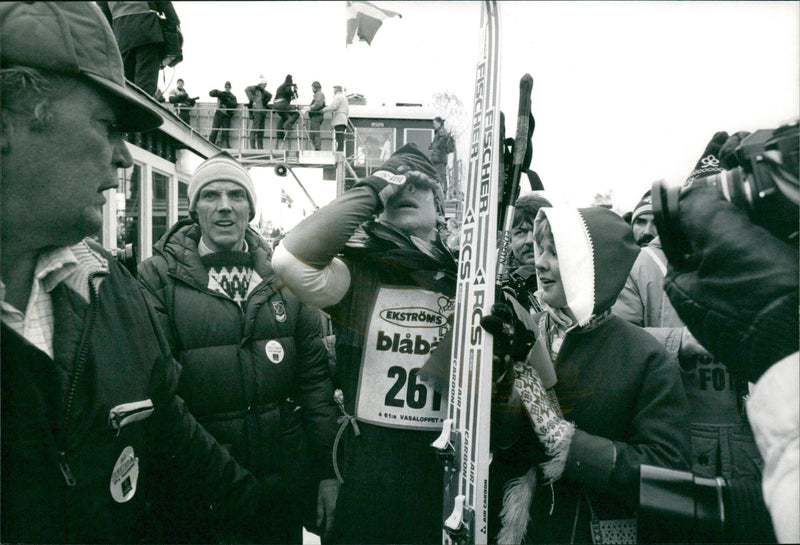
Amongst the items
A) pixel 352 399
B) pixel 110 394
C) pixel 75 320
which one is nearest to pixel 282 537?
pixel 352 399

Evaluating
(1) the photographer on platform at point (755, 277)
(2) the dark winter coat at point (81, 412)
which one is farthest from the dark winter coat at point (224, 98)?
(1) the photographer on platform at point (755, 277)

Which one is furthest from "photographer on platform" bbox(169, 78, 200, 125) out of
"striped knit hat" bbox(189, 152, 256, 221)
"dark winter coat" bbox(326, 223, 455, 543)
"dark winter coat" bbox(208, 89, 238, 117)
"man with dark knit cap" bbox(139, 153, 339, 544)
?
"dark winter coat" bbox(326, 223, 455, 543)

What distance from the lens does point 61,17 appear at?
94 cm

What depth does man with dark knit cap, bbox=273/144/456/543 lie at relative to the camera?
1.73 meters

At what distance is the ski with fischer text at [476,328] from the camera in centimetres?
146

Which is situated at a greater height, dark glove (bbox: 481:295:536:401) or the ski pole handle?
the ski pole handle

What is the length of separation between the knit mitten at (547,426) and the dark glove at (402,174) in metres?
0.84

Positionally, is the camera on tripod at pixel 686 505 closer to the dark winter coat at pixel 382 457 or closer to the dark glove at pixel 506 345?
the dark glove at pixel 506 345

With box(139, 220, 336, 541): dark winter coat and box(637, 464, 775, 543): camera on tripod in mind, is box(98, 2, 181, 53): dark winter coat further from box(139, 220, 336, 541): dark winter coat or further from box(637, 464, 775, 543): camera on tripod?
box(637, 464, 775, 543): camera on tripod

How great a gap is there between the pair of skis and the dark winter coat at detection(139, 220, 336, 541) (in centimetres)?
80

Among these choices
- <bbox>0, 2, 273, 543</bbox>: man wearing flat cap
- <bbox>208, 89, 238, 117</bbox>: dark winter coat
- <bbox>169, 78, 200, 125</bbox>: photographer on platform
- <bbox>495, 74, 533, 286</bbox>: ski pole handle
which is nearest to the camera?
<bbox>0, 2, 273, 543</bbox>: man wearing flat cap

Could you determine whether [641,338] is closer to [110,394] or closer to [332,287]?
[332,287]

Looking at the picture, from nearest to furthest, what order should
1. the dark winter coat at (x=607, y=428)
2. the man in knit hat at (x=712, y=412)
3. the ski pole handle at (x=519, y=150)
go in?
the dark winter coat at (x=607, y=428)
the ski pole handle at (x=519, y=150)
the man in knit hat at (x=712, y=412)

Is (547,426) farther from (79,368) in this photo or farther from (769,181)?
(79,368)
